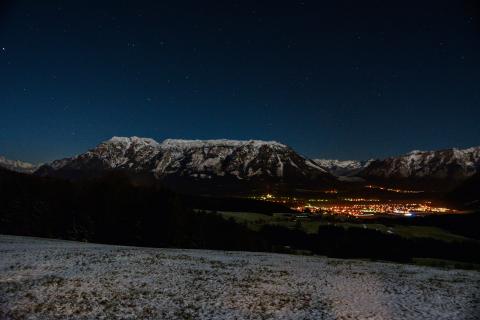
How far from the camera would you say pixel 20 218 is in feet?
283

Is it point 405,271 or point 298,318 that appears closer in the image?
point 298,318

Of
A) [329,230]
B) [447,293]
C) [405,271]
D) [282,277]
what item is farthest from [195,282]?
[329,230]

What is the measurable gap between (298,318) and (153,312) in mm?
8938

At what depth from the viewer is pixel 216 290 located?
31984 millimetres

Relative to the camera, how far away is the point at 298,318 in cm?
2506

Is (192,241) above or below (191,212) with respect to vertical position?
below

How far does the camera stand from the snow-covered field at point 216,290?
26.1 metres

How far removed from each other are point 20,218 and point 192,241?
35.6 meters

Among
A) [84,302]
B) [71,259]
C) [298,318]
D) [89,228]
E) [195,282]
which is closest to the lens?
[298,318]

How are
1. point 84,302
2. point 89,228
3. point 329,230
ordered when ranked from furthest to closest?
point 329,230 → point 89,228 → point 84,302

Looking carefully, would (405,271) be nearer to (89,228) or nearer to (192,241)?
(192,241)

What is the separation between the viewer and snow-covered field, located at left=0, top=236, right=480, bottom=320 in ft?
85.8

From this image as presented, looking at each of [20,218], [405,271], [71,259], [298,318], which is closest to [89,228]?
[20,218]

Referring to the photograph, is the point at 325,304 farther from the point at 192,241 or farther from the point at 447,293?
the point at 192,241
